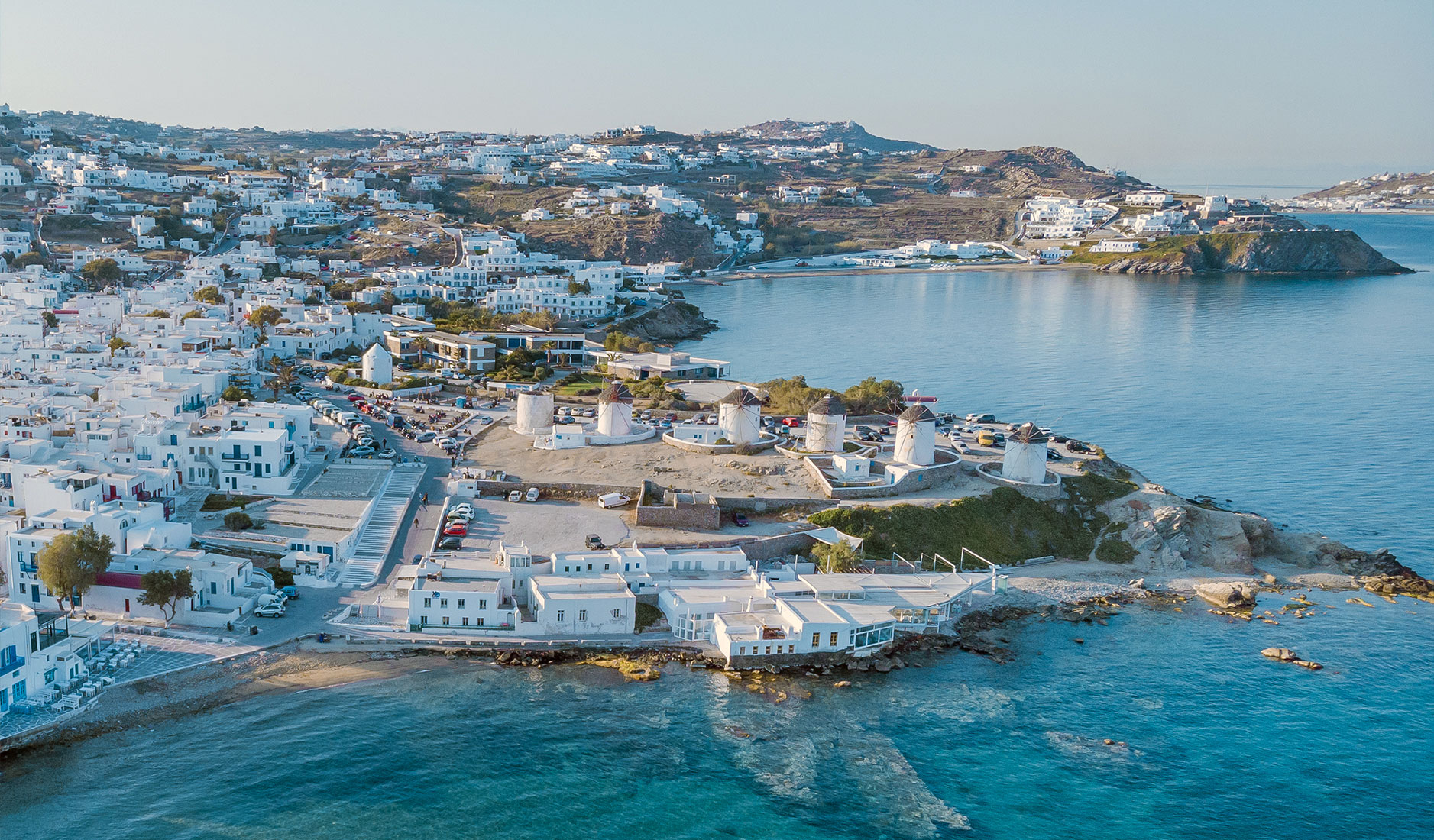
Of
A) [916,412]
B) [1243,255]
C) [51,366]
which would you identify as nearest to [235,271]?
[51,366]

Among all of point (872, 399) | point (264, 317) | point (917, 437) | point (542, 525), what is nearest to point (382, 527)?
point (542, 525)

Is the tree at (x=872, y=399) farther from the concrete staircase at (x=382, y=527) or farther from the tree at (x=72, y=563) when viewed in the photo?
the tree at (x=72, y=563)

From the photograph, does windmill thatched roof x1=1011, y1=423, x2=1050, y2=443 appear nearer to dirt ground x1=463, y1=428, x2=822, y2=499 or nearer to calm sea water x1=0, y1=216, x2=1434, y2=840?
dirt ground x1=463, y1=428, x2=822, y2=499

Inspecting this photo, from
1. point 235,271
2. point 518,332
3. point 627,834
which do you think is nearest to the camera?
point 627,834

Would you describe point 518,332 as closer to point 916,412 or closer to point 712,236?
point 916,412

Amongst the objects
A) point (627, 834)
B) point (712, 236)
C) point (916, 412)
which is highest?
point (712, 236)

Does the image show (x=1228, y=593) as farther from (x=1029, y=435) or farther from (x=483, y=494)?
(x=483, y=494)
